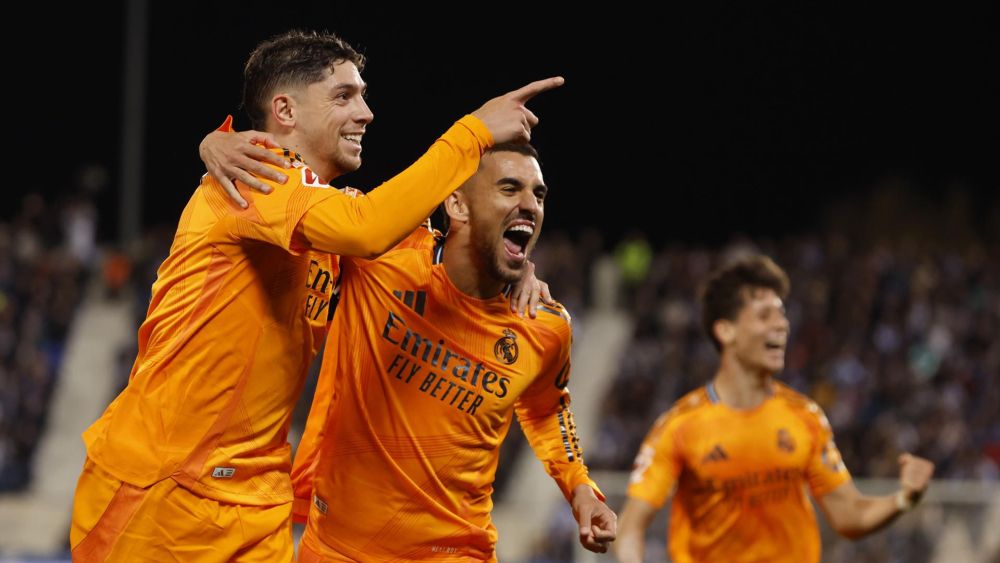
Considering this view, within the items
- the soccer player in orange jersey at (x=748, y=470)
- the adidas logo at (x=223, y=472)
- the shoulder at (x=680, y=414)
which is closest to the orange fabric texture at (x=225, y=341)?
the adidas logo at (x=223, y=472)

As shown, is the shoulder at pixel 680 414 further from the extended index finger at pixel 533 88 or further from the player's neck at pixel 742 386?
the extended index finger at pixel 533 88

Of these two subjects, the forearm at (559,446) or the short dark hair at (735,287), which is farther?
the short dark hair at (735,287)

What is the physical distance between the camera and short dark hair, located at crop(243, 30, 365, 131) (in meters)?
4.23

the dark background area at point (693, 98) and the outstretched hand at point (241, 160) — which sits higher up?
the dark background area at point (693, 98)

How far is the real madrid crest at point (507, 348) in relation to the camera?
4.83 meters

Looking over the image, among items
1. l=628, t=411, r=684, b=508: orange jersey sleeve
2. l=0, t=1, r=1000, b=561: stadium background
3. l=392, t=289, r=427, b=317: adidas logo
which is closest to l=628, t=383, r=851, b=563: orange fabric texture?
l=628, t=411, r=684, b=508: orange jersey sleeve

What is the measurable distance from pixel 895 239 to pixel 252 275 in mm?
22224

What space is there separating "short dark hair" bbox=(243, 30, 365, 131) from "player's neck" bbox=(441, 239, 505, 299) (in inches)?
32.1

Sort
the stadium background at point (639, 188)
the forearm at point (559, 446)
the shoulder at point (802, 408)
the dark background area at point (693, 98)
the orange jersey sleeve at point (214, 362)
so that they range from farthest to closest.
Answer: the dark background area at point (693, 98) < the stadium background at point (639, 188) < the shoulder at point (802, 408) < the forearm at point (559, 446) < the orange jersey sleeve at point (214, 362)

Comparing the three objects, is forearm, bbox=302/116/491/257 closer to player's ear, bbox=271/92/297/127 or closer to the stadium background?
player's ear, bbox=271/92/297/127

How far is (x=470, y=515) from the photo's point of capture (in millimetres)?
4781

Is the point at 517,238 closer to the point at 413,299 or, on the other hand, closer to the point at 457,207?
the point at 457,207

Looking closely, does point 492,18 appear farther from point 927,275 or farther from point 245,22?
point 927,275

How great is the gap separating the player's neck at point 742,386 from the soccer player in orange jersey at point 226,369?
115 inches
